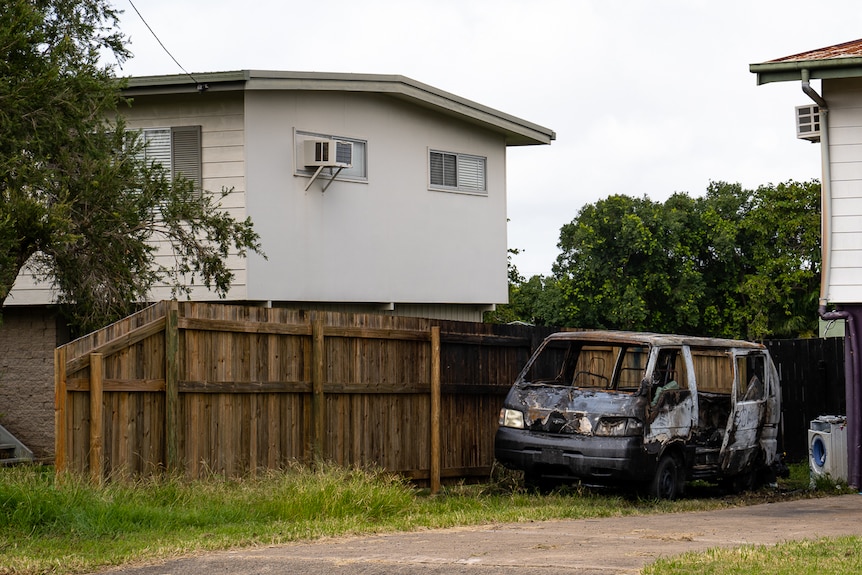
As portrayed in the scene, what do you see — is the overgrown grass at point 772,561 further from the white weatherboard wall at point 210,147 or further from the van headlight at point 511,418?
the white weatherboard wall at point 210,147

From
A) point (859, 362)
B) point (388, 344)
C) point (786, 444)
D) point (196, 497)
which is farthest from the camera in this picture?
point (786, 444)

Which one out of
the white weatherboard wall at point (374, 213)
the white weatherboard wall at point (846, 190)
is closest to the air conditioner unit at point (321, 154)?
the white weatherboard wall at point (374, 213)

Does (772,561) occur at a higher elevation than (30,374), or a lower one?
lower

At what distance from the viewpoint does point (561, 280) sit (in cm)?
6331

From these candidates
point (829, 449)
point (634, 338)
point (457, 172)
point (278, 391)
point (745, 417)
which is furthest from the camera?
point (457, 172)

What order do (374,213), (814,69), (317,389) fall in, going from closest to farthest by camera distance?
1. (317,389)
2. (814,69)
3. (374,213)

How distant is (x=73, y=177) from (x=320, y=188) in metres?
6.56

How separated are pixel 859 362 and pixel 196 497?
29.9ft

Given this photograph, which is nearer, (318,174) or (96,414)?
(96,414)

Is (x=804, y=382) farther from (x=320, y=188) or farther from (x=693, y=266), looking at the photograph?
(x=693, y=266)

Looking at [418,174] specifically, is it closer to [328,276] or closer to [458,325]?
[328,276]

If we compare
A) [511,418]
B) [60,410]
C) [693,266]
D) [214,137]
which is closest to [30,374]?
[214,137]

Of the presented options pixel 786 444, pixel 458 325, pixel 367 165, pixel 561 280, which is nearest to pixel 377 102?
pixel 367 165

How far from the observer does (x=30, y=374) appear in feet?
63.3
